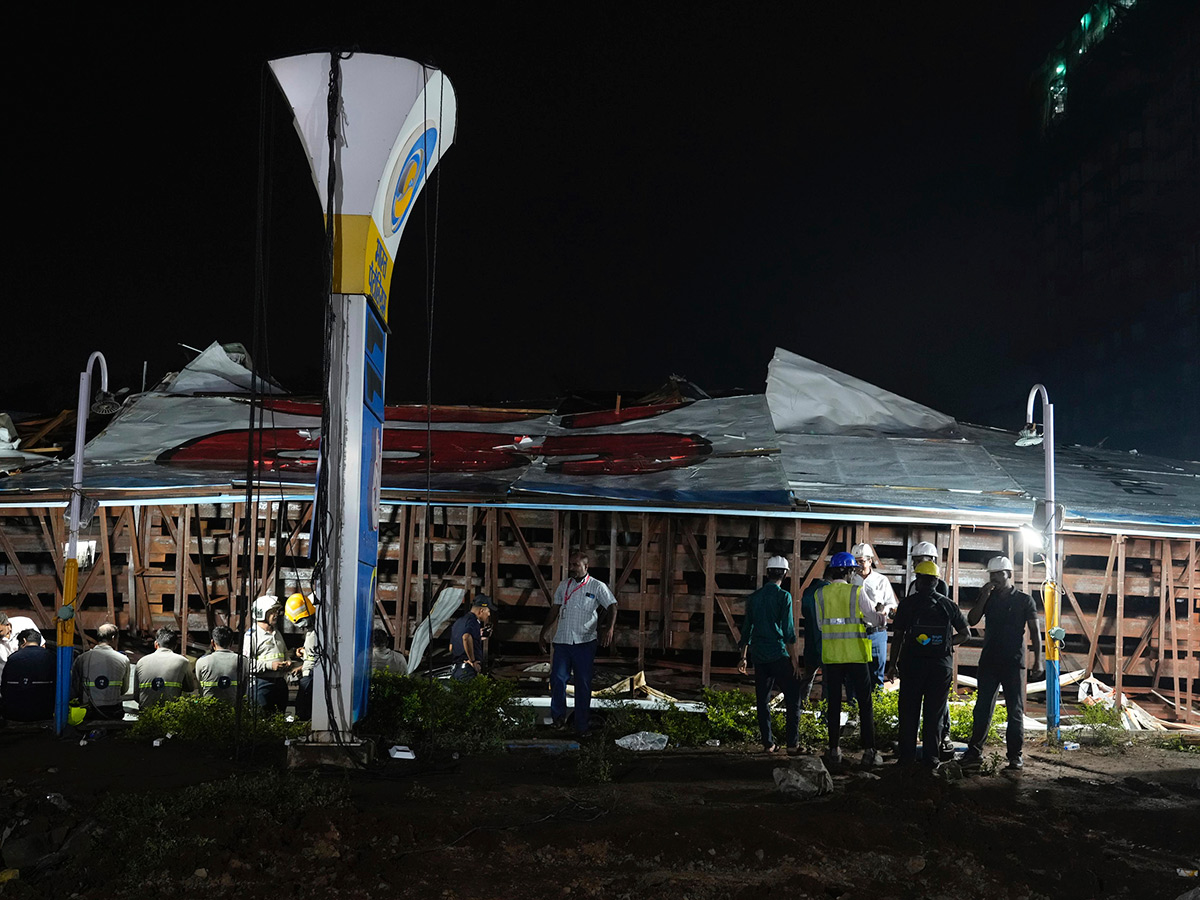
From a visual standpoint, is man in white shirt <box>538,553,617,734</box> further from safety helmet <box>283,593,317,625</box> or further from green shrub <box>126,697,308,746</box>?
safety helmet <box>283,593,317,625</box>

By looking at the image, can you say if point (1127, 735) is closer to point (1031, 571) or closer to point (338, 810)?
point (1031, 571)

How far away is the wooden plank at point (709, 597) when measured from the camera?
1194 centimetres

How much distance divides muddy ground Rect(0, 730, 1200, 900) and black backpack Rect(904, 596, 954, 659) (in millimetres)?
1025

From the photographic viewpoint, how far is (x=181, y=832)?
5738mm

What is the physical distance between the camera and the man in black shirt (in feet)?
28.1

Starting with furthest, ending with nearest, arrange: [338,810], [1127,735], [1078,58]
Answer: [1078,58]
[1127,735]
[338,810]

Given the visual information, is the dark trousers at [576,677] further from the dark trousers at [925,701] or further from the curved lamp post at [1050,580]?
the curved lamp post at [1050,580]

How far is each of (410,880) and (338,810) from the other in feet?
3.71

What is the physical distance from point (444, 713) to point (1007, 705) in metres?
4.87

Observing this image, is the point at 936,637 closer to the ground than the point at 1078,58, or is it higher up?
closer to the ground

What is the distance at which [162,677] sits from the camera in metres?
9.77

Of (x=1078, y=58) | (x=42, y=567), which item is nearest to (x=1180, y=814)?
(x=42, y=567)

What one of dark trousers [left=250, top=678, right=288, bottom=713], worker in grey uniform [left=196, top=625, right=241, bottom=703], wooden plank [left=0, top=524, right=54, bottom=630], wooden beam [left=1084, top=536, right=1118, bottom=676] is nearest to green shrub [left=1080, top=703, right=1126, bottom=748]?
wooden beam [left=1084, top=536, right=1118, bottom=676]

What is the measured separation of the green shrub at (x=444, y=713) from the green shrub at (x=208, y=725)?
2.37 ft
